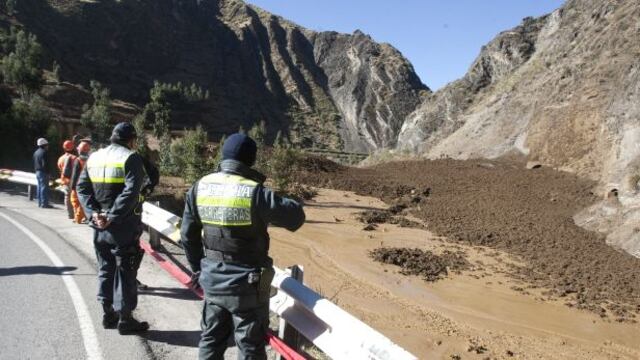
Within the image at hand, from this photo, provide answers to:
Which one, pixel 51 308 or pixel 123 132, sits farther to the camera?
pixel 51 308

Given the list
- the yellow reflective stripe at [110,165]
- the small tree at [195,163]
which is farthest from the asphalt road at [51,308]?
the small tree at [195,163]

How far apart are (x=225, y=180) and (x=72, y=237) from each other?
593cm

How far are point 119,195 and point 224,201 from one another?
1644 millimetres

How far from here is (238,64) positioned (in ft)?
401

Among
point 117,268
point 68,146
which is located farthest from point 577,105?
point 117,268

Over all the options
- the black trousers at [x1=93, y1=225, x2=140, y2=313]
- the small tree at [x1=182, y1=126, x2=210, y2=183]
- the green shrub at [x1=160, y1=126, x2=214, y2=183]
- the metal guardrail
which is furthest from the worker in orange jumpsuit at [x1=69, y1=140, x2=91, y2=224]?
the small tree at [x1=182, y1=126, x2=210, y2=183]

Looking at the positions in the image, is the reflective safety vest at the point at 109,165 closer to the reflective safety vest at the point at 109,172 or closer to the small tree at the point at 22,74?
the reflective safety vest at the point at 109,172

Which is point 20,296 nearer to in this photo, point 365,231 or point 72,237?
point 72,237

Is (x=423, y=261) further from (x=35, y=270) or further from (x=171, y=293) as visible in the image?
(x=35, y=270)

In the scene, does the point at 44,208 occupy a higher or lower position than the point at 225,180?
lower

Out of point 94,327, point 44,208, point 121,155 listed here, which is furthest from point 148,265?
point 44,208

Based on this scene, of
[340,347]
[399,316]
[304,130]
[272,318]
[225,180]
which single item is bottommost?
[399,316]

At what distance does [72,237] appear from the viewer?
7.94 metres

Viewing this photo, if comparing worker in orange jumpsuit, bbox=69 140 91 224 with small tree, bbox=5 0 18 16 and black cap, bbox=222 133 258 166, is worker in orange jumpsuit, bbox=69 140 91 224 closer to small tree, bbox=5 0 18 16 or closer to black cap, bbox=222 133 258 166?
black cap, bbox=222 133 258 166
